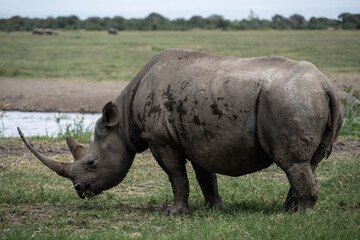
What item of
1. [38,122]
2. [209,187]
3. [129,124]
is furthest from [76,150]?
[38,122]

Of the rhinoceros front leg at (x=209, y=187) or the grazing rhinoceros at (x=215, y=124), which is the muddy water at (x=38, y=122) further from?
the rhinoceros front leg at (x=209, y=187)

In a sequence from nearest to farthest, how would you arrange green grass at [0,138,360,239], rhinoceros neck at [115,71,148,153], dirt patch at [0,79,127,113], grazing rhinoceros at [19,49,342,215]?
green grass at [0,138,360,239] < grazing rhinoceros at [19,49,342,215] < rhinoceros neck at [115,71,148,153] < dirt patch at [0,79,127,113]

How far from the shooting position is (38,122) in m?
14.7

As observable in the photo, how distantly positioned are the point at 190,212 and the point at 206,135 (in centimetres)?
99

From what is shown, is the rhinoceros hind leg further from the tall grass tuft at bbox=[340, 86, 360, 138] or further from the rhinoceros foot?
the tall grass tuft at bbox=[340, 86, 360, 138]

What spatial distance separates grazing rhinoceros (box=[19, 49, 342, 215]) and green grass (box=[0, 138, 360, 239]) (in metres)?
0.30

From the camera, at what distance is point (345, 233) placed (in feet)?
18.0

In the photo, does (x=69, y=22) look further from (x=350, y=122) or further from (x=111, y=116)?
(x=111, y=116)

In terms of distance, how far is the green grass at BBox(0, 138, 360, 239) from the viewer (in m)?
5.71

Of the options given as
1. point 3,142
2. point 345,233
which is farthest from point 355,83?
point 345,233

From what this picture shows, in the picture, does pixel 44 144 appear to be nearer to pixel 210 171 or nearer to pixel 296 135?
pixel 210 171

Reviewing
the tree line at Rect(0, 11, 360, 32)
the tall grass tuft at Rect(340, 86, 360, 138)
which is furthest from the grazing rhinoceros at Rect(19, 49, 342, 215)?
the tree line at Rect(0, 11, 360, 32)

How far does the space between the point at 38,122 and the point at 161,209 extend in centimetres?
823

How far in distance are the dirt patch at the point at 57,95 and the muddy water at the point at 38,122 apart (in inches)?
19.2
